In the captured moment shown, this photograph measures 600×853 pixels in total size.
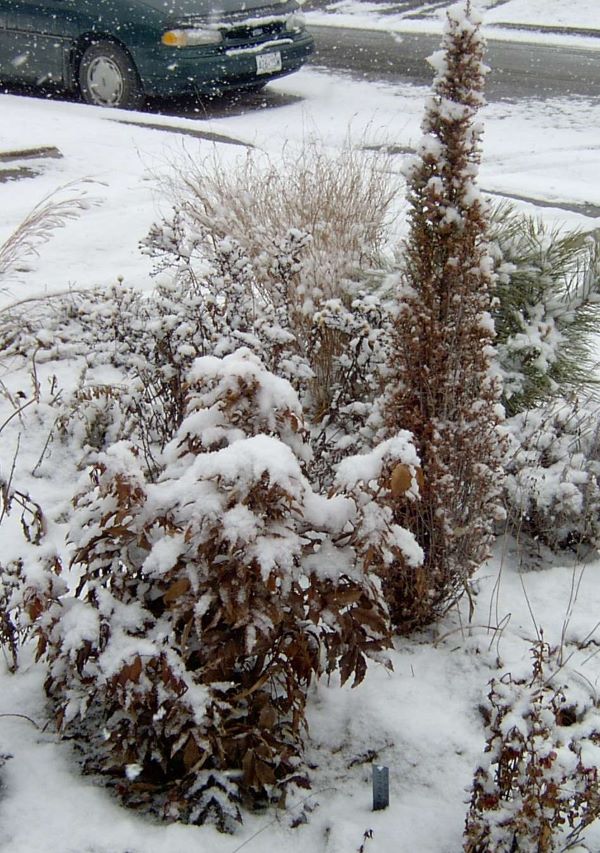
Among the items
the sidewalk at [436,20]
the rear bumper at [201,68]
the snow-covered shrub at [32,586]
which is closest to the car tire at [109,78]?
the rear bumper at [201,68]

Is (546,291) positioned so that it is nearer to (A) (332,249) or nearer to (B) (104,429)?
(A) (332,249)

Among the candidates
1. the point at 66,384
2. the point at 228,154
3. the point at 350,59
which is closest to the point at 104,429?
the point at 66,384

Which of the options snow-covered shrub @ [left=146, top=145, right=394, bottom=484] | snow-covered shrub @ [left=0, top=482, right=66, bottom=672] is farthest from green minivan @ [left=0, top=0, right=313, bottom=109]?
snow-covered shrub @ [left=0, top=482, right=66, bottom=672]

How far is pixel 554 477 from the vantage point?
321 cm

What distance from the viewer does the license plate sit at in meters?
9.68

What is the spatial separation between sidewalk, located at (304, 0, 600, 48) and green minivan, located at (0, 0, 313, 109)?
6619 millimetres

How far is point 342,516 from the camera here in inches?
81.4

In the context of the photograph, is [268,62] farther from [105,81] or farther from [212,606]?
[212,606]

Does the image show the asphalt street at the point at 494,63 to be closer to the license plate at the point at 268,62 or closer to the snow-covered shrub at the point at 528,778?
the license plate at the point at 268,62

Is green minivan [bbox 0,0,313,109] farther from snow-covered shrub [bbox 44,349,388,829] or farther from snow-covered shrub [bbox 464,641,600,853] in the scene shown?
snow-covered shrub [bbox 464,641,600,853]

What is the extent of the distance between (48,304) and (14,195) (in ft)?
6.97

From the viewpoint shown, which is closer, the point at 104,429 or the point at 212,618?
the point at 212,618

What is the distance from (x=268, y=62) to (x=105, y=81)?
175cm

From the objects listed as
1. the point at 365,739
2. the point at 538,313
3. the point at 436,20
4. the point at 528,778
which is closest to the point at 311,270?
the point at 538,313
